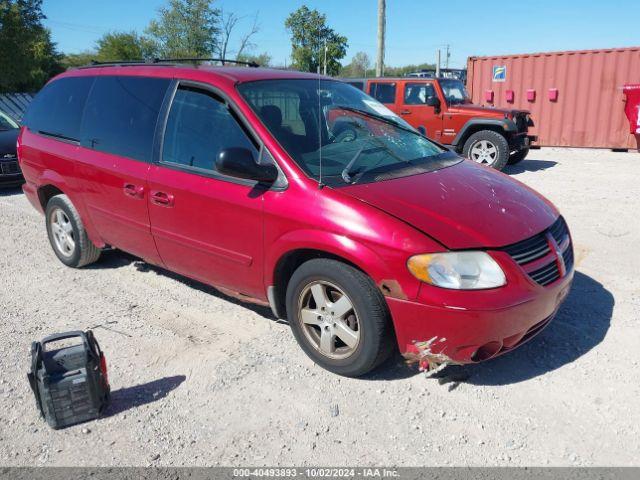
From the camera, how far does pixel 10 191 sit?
9.21 metres

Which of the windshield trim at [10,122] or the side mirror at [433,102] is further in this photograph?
the side mirror at [433,102]

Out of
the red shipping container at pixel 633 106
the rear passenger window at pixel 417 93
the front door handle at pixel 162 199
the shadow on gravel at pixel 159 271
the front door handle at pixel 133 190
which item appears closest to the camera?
the front door handle at pixel 162 199

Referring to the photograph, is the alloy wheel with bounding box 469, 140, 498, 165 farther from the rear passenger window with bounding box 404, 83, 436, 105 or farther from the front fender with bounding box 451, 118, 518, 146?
the rear passenger window with bounding box 404, 83, 436, 105

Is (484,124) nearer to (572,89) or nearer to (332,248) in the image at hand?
(572,89)

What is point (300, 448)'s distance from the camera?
2672 mm

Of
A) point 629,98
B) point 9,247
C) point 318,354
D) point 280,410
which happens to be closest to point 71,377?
point 280,410

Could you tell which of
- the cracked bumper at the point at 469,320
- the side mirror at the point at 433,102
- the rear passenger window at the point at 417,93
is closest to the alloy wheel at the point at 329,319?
the cracked bumper at the point at 469,320

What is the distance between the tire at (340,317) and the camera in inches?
115

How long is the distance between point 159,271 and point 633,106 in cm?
1269

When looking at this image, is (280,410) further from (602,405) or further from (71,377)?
(602,405)

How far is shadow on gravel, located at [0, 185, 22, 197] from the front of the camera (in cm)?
893

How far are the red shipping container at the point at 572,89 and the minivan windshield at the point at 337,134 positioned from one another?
11598mm

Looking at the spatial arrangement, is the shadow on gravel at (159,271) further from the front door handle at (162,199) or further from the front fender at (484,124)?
the front fender at (484,124)

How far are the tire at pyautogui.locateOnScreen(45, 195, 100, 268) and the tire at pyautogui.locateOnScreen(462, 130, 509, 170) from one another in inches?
293
